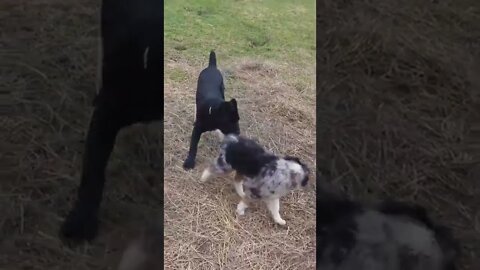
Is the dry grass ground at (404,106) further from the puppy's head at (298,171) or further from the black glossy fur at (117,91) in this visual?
the black glossy fur at (117,91)

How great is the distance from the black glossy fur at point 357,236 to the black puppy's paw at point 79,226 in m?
0.43

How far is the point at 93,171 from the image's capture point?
4.02 ft

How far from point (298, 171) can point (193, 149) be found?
0.67 ft

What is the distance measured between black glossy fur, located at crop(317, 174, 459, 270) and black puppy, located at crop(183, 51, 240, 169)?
0.75ft

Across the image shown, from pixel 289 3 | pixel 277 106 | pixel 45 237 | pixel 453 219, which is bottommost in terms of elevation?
pixel 45 237

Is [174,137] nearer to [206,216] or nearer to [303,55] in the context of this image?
[206,216]

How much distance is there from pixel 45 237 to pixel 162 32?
1.46ft

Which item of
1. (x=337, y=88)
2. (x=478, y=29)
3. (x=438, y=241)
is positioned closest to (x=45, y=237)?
(x=337, y=88)

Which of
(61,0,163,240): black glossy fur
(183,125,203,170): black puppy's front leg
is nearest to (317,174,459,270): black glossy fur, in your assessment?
(183,125,203,170): black puppy's front leg

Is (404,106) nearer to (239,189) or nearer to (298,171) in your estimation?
(298,171)

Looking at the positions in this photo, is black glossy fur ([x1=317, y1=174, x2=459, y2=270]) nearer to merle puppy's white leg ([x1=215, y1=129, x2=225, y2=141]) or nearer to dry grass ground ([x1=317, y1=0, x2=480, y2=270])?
dry grass ground ([x1=317, y1=0, x2=480, y2=270])

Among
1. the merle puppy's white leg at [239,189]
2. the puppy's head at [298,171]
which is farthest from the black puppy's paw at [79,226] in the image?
the puppy's head at [298,171]

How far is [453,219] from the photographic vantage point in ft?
4.21

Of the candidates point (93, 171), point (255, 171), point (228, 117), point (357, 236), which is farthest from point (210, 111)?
point (357, 236)
